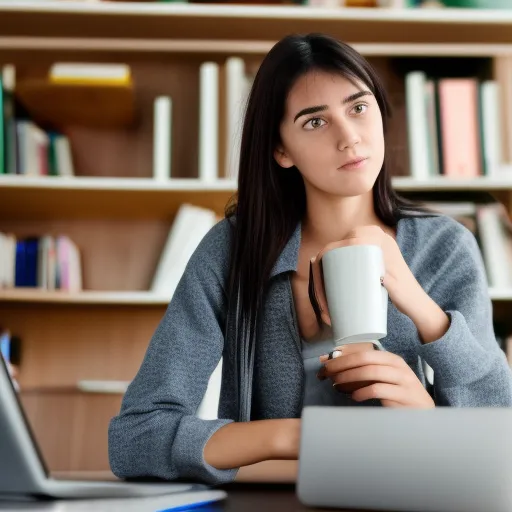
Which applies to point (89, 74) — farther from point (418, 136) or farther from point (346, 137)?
point (346, 137)

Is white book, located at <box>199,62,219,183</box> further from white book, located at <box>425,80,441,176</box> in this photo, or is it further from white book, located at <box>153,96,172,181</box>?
white book, located at <box>425,80,441,176</box>

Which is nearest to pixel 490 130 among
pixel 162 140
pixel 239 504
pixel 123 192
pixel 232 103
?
pixel 232 103

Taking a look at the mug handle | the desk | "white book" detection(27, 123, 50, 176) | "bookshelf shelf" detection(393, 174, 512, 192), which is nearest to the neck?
the mug handle

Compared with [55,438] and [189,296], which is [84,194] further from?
[189,296]

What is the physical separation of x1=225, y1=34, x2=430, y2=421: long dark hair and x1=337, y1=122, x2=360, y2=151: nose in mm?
99

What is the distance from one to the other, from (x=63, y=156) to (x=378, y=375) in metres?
1.68

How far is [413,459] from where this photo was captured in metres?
0.48

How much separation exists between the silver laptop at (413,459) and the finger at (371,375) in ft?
0.92

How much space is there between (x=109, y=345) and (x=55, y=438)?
32 centimetres

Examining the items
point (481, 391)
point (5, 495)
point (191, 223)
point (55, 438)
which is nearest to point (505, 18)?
point (191, 223)

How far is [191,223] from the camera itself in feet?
7.06

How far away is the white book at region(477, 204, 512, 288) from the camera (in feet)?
6.70

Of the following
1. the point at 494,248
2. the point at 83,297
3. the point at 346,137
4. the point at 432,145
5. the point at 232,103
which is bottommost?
the point at 83,297

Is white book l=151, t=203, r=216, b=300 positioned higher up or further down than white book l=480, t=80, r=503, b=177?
further down
